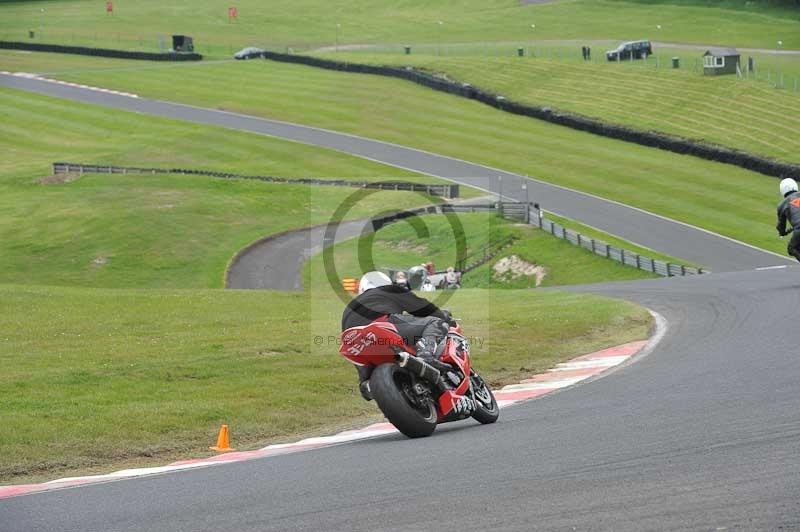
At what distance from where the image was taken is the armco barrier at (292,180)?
6062 cm

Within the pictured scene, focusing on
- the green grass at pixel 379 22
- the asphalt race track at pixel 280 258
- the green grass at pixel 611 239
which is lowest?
the asphalt race track at pixel 280 258

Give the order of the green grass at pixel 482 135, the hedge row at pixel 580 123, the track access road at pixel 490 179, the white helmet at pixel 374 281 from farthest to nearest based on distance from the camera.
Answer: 1. the hedge row at pixel 580 123
2. the green grass at pixel 482 135
3. the track access road at pixel 490 179
4. the white helmet at pixel 374 281

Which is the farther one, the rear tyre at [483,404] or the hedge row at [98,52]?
the hedge row at [98,52]

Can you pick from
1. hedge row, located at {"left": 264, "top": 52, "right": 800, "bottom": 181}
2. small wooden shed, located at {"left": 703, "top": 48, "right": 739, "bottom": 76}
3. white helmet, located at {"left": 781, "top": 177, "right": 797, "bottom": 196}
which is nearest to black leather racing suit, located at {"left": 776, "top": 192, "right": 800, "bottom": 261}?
white helmet, located at {"left": 781, "top": 177, "right": 797, "bottom": 196}

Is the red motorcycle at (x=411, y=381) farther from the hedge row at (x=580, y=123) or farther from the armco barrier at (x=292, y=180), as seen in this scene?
the armco barrier at (x=292, y=180)

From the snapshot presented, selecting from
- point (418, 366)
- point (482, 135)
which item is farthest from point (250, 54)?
point (418, 366)

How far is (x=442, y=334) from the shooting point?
39.9 feet

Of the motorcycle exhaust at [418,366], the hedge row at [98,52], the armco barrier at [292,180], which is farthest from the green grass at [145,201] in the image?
the motorcycle exhaust at [418,366]

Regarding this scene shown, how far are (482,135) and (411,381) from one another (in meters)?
64.7

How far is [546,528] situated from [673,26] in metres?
118

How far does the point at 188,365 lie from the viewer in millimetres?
16859

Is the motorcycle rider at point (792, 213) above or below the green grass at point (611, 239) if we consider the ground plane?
above

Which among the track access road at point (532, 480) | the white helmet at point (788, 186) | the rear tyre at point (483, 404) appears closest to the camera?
the track access road at point (532, 480)

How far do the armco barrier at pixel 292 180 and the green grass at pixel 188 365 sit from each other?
110ft
